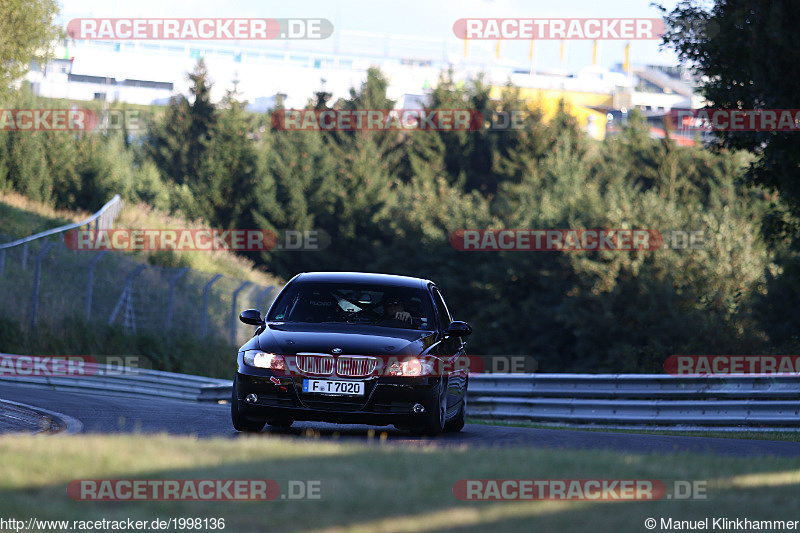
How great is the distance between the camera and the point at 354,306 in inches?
457

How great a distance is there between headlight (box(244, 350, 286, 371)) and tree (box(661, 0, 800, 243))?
1120cm

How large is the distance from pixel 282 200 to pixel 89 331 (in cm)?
4469

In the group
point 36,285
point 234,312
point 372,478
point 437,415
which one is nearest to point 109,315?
point 36,285

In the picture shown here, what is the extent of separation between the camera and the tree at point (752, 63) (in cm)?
1812

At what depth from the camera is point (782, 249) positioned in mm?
40906

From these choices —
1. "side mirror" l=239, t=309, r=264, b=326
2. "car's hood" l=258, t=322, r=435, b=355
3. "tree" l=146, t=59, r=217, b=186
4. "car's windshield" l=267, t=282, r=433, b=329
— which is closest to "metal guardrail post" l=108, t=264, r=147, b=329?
"car's windshield" l=267, t=282, r=433, b=329

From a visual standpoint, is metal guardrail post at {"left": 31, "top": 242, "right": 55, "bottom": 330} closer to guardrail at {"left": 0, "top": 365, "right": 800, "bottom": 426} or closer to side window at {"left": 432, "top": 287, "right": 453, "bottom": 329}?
guardrail at {"left": 0, "top": 365, "right": 800, "bottom": 426}

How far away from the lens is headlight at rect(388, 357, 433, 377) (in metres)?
10.3

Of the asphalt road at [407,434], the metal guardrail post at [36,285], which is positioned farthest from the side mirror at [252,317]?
the metal guardrail post at [36,285]

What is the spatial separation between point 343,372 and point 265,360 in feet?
2.43

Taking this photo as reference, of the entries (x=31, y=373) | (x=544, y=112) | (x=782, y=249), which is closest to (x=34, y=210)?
(x=31, y=373)

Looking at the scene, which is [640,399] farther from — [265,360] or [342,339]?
[265,360]

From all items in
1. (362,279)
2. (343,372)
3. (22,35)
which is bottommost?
(343,372)

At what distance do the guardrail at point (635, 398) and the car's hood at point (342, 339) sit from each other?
6.90 meters
